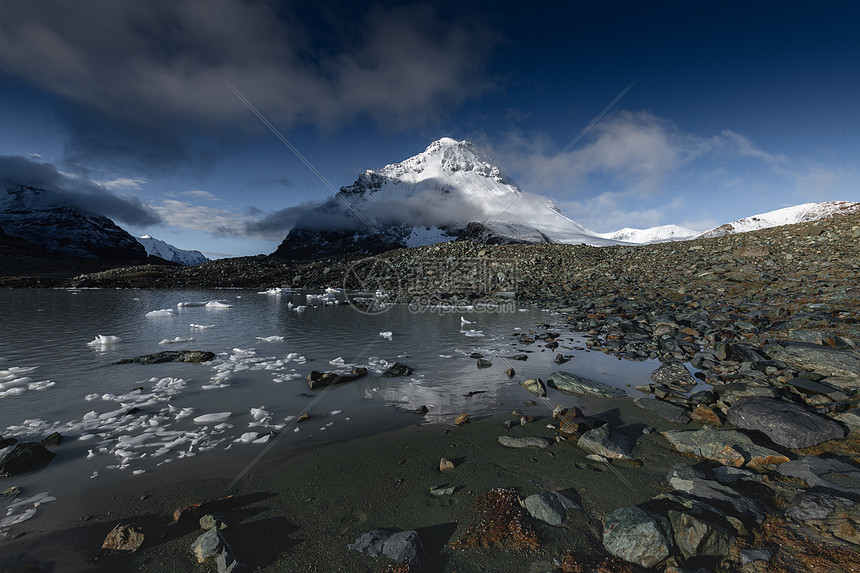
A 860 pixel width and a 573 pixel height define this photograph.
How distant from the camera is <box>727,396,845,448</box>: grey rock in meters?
5.84

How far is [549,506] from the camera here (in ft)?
14.1

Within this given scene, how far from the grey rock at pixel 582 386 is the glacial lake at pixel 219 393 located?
16.3 inches

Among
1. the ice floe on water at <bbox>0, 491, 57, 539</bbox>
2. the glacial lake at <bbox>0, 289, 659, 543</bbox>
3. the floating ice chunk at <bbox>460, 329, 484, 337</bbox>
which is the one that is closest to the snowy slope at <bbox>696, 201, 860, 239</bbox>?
the floating ice chunk at <bbox>460, 329, 484, 337</bbox>

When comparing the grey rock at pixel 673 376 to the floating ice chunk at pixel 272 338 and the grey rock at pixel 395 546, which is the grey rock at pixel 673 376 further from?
the floating ice chunk at pixel 272 338

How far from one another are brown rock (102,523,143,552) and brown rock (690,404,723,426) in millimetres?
9500

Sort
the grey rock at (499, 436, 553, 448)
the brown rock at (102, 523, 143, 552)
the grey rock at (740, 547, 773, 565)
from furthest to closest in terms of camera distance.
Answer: the grey rock at (499, 436, 553, 448) < the brown rock at (102, 523, 143, 552) < the grey rock at (740, 547, 773, 565)

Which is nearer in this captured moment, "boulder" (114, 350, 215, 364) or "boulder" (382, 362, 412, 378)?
"boulder" (382, 362, 412, 378)

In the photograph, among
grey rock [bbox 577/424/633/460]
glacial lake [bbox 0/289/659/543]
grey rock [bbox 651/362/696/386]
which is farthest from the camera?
grey rock [bbox 651/362/696/386]

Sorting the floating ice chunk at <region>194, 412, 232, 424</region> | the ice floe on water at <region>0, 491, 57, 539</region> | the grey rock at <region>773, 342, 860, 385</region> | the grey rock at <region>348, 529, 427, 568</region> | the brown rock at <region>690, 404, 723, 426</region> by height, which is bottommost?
the floating ice chunk at <region>194, 412, 232, 424</region>

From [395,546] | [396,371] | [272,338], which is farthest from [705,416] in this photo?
[272,338]

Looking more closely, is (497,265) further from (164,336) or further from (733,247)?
(164,336)

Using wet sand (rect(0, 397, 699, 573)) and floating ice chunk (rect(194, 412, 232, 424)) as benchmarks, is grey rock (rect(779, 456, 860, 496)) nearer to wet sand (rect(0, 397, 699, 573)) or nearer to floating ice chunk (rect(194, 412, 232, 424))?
wet sand (rect(0, 397, 699, 573))

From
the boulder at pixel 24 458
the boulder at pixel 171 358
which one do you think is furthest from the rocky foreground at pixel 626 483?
the boulder at pixel 171 358

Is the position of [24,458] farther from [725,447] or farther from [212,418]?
[725,447]
